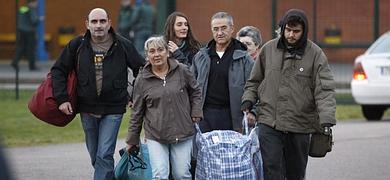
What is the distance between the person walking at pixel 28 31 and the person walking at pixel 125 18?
2.00 metres

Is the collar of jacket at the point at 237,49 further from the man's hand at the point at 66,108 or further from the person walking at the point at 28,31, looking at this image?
the person walking at the point at 28,31

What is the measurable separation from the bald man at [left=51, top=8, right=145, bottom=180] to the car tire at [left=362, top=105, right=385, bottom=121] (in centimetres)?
784

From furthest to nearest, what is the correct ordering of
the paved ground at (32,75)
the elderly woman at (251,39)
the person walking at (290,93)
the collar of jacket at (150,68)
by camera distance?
the paved ground at (32,75)
the elderly woman at (251,39)
the collar of jacket at (150,68)
the person walking at (290,93)

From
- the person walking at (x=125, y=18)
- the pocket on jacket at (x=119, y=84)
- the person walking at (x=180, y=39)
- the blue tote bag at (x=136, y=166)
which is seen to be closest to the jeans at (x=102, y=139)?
the blue tote bag at (x=136, y=166)

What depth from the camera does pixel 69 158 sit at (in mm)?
11602

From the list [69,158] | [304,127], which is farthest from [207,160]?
[69,158]

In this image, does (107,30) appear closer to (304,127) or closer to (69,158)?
(304,127)

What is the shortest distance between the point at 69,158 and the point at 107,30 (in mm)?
3619

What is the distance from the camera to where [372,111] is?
1560 centimetres

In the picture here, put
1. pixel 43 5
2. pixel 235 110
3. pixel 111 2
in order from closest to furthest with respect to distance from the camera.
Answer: pixel 235 110, pixel 111 2, pixel 43 5

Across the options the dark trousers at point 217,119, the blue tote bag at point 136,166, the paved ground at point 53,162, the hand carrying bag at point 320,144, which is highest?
the dark trousers at point 217,119

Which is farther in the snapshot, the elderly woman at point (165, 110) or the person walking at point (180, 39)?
the person walking at point (180, 39)

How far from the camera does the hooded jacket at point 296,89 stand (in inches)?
288

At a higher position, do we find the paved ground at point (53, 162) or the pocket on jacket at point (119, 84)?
the pocket on jacket at point (119, 84)
